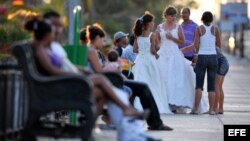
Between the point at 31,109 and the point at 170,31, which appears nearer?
the point at 31,109

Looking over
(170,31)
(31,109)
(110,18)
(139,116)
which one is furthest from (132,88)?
(110,18)

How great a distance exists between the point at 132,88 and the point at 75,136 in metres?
3.35

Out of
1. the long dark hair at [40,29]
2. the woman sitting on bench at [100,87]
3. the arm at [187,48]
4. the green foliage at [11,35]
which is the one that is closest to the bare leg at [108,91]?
the woman sitting on bench at [100,87]

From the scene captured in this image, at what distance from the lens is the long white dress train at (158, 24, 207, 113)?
65.3 feet

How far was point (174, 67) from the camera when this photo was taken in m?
20.1

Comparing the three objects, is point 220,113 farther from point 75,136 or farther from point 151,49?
point 75,136

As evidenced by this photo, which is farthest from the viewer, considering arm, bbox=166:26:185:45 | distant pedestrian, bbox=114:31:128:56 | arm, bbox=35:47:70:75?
distant pedestrian, bbox=114:31:128:56

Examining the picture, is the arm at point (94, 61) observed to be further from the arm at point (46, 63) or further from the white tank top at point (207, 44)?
the white tank top at point (207, 44)

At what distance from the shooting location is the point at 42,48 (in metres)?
11.9

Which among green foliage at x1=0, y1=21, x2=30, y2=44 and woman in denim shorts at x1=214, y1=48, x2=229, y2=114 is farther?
green foliage at x1=0, y1=21, x2=30, y2=44

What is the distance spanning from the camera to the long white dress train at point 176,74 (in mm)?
19906

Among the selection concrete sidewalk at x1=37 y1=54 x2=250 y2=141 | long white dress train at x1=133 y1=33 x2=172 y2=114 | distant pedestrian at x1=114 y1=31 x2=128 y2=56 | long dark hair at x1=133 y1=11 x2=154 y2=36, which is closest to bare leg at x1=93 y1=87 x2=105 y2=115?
concrete sidewalk at x1=37 y1=54 x2=250 y2=141

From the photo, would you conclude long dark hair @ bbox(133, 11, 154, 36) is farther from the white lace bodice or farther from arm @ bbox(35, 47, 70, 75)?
arm @ bbox(35, 47, 70, 75)

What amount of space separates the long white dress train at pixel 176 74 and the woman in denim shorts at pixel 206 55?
351mm
